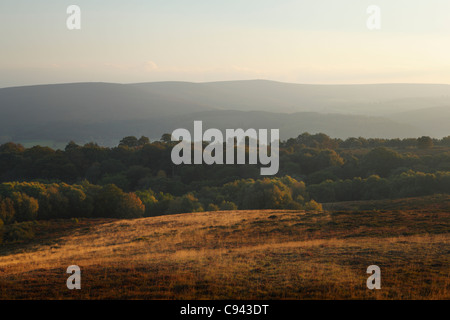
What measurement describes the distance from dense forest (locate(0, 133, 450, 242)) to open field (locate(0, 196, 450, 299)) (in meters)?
12.3

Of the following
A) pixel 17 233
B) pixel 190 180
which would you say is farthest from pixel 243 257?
pixel 190 180

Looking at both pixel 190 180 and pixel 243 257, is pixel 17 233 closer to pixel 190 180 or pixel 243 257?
pixel 243 257

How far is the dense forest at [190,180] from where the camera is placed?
5797 centimetres

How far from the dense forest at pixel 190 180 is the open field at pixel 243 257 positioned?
483 inches

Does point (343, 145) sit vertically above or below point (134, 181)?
above

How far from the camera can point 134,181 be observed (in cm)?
10500

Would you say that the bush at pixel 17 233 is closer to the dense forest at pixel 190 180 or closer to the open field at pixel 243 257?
the dense forest at pixel 190 180

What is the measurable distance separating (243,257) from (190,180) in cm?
7996

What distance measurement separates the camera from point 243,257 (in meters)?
23.3

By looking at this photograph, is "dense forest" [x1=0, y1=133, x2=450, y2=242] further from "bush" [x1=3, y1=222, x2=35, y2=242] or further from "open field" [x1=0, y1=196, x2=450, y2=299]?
"open field" [x1=0, y1=196, x2=450, y2=299]
